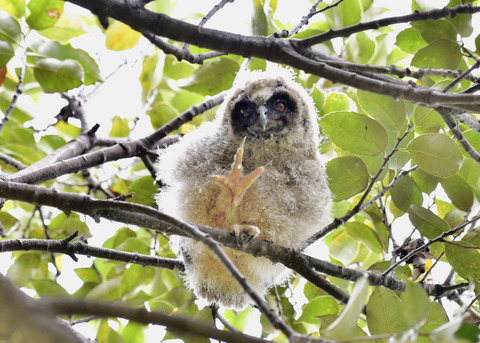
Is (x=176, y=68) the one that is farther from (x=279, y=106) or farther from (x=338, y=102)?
(x=338, y=102)

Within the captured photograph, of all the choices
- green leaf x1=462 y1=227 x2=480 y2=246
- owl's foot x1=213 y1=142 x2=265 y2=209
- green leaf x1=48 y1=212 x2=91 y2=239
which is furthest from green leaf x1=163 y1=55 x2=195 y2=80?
green leaf x1=462 y1=227 x2=480 y2=246

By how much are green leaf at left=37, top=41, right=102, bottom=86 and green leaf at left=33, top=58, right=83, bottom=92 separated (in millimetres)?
31

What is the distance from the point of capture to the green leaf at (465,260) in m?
1.90

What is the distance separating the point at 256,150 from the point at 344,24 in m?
0.76

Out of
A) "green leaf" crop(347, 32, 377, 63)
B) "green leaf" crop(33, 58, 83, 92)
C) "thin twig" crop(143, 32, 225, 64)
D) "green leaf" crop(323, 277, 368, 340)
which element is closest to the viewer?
"green leaf" crop(323, 277, 368, 340)

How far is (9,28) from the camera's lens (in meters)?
2.27

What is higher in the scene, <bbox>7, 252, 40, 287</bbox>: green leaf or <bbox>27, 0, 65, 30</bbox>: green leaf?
<bbox>27, 0, 65, 30</bbox>: green leaf

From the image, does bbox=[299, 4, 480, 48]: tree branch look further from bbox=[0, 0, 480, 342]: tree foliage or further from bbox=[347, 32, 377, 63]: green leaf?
bbox=[347, 32, 377, 63]: green leaf

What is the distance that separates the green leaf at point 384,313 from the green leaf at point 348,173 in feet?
2.00

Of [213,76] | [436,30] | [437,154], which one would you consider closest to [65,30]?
[213,76]

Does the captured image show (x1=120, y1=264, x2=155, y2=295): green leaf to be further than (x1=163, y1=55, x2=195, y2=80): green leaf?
No

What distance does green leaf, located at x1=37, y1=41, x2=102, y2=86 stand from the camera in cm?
238

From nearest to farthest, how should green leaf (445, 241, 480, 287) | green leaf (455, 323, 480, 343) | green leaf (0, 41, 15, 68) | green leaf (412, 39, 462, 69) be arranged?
green leaf (455, 323, 480, 343)
green leaf (445, 241, 480, 287)
green leaf (412, 39, 462, 69)
green leaf (0, 41, 15, 68)

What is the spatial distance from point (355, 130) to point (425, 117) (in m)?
0.26
